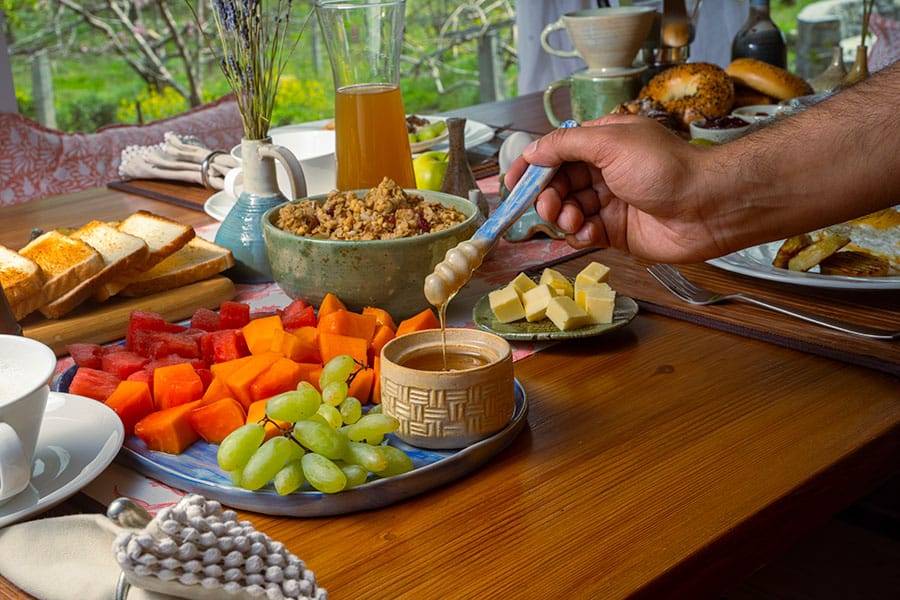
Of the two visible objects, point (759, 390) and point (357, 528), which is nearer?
point (357, 528)

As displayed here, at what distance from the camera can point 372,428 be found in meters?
0.86

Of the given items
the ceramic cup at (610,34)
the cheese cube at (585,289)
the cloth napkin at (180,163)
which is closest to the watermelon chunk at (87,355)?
the cheese cube at (585,289)

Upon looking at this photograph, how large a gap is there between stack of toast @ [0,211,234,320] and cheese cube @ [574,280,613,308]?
1.65 feet

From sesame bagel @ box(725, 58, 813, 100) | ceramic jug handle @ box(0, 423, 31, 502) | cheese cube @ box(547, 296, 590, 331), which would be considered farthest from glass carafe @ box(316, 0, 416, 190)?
sesame bagel @ box(725, 58, 813, 100)

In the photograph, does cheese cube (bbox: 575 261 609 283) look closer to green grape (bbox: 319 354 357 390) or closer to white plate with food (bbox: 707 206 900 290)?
white plate with food (bbox: 707 206 900 290)

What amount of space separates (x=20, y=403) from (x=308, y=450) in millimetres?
230

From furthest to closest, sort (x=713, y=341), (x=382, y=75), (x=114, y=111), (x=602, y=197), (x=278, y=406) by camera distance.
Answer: (x=114, y=111) < (x=382, y=75) < (x=602, y=197) < (x=713, y=341) < (x=278, y=406)

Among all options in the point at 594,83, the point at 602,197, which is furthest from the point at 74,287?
the point at 594,83

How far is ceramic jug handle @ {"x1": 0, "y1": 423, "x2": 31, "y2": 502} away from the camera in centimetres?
74

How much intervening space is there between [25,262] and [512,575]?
0.81 meters

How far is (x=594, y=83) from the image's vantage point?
2121mm

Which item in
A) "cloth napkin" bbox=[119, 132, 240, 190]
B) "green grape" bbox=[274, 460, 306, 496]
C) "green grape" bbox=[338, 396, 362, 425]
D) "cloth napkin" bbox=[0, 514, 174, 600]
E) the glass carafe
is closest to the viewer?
"cloth napkin" bbox=[0, 514, 174, 600]

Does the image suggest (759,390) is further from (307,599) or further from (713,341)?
(307,599)

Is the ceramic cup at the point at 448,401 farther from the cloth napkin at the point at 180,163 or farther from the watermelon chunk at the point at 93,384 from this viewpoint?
the cloth napkin at the point at 180,163
